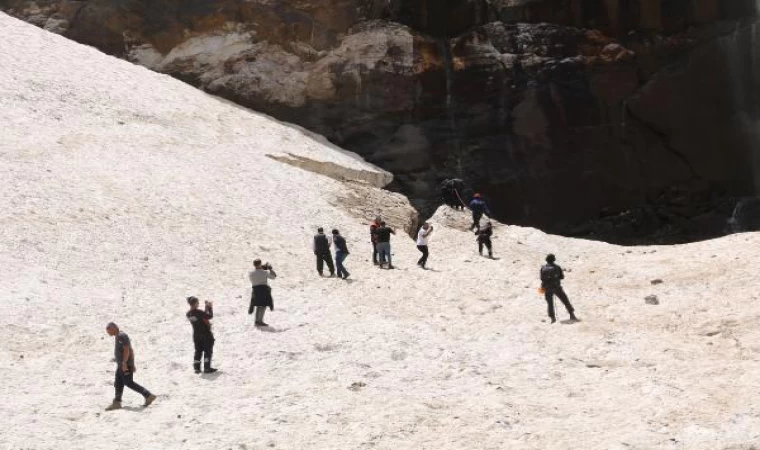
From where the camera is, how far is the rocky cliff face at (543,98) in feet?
116

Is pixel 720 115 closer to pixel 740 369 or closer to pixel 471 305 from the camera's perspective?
pixel 471 305

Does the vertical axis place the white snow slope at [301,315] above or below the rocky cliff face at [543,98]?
below

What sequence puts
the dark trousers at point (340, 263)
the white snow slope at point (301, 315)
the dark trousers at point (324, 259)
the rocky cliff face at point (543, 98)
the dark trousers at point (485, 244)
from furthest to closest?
1. the rocky cliff face at point (543, 98)
2. the dark trousers at point (485, 244)
3. the dark trousers at point (324, 259)
4. the dark trousers at point (340, 263)
5. the white snow slope at point (301, 315)

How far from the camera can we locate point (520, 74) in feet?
118

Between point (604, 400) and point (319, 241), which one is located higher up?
point (319, 241)

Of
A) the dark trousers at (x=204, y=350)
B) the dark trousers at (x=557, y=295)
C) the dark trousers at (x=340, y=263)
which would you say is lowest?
the dark trousers at (x=204, y=350)

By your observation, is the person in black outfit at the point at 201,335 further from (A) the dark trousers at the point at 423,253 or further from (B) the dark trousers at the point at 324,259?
(A) the dark trousers at the point at 423,253

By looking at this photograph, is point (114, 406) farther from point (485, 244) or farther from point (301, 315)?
point (485, 244)

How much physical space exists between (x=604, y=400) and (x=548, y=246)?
13216 millimetres

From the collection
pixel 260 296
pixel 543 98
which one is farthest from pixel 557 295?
pixel 543 98

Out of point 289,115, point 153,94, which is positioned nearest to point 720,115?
point 289,115

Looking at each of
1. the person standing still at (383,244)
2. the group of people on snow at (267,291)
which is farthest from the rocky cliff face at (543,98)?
the person standing still at (383,244)

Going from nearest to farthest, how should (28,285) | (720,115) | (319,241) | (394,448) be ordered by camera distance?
(394,448) → (28,285) → (319,241) → (720,115)

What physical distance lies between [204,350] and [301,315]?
3.47 metres
